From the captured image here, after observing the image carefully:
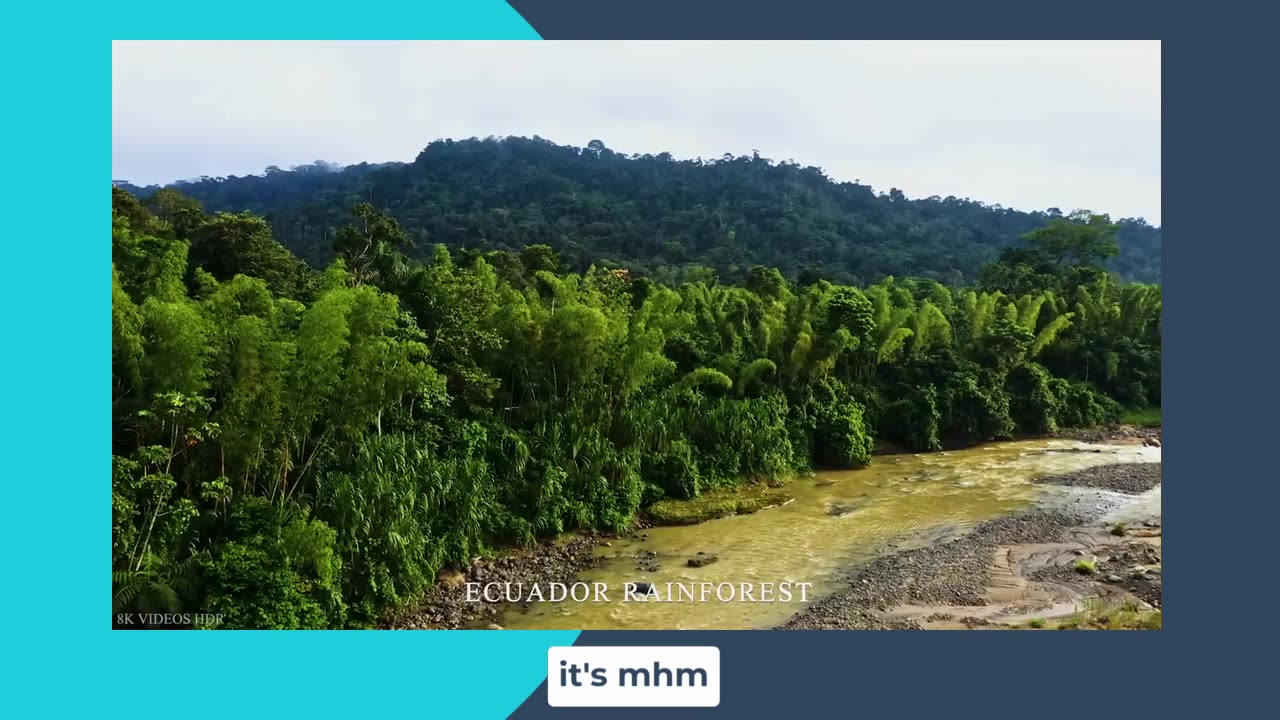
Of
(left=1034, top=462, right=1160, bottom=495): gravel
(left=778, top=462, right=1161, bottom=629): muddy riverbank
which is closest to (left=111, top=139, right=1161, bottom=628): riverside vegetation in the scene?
(left=1034, top=462, right=1160, bottom=495): gravel

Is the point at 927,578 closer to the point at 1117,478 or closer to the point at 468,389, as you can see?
the point at 1117,478

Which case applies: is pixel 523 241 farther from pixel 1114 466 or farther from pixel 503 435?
pixel 1114 466

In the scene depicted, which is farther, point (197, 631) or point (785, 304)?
point (785, 304)

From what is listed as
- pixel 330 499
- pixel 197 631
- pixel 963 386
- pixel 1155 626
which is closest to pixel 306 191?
pixel 330 499

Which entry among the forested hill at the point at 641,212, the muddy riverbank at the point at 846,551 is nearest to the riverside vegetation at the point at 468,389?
the forested hill at the point at 641,212
